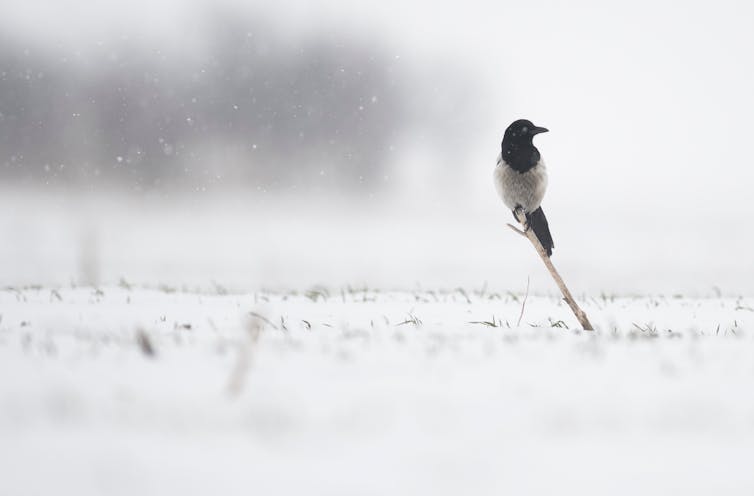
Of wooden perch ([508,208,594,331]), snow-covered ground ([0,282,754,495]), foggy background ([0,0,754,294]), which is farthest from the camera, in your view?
foggy background ([0,0,754,294])

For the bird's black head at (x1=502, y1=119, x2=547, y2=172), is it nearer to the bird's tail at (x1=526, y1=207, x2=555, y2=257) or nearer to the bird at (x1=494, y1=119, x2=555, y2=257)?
the bird at (x1=494, y1=119, x2=555, y2=257)

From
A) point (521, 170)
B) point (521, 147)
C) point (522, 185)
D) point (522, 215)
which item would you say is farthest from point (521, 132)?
point (522, 215)

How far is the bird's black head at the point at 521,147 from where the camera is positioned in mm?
4641

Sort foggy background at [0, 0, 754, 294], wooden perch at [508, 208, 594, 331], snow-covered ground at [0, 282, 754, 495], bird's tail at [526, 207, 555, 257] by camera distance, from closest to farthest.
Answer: snow-covered ground at [0, 282, 754, 495]
wooden perch at [508, 208, 594, 331]
bird's tail at [526, 207, 555, 257]
foggy background at [0, 0, 754, 294]

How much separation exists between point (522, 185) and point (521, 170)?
112mm

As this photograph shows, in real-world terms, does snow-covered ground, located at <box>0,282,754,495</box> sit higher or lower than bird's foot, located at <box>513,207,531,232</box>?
lower

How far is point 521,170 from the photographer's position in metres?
4.64

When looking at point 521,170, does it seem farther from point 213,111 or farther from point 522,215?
point 213,111

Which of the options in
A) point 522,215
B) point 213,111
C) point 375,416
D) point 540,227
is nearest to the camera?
point 375,416

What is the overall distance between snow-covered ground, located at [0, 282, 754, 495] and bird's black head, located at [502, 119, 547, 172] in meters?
1.55

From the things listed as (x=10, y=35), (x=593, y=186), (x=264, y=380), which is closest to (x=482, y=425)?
(x=264, y=380)

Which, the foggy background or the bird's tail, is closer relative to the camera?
the bird's tail

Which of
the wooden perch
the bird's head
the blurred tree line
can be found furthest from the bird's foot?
the blurred tree line

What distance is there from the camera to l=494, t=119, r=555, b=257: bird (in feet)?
15.2
